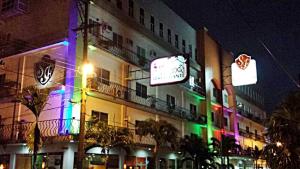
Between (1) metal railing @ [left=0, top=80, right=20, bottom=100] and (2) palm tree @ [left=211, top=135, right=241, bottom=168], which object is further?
(2) palm tree @ [left=211, top=135, right=241, bottom=168]

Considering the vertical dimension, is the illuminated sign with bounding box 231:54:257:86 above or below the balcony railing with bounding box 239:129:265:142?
above

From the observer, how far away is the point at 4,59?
2978 centimetres

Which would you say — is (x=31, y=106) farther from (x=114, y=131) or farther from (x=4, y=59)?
(x=4, y=59)

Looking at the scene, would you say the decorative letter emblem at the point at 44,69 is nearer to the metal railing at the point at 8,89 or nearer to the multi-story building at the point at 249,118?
the metal railing at the point at 8,89

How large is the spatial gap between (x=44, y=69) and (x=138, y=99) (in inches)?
335

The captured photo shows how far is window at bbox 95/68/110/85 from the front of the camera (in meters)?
28.0

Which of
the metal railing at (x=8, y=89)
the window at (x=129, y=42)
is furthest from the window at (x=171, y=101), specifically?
the metal railing at (x=8, y=89)

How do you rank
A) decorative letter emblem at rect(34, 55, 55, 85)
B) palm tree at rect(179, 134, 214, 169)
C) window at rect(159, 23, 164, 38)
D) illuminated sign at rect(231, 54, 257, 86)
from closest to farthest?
decorative letter emblem at rect(34, 55, 55, 85) → palm tree at rect(179, 134, 214, 169) → window at rect(159, 23, 164, 38) → illuminated sign at rect(231, 54, 257, 86)

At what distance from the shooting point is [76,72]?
25.4 metres

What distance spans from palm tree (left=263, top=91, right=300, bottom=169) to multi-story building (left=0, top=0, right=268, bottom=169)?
32.4 ft

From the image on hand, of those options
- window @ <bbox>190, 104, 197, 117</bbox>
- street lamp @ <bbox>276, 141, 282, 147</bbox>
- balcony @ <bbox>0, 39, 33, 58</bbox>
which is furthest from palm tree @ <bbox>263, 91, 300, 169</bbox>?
balcony @ <bbox>0, 39, 33, 58</bbox>

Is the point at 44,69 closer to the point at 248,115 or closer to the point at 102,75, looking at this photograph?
the point at 102,75

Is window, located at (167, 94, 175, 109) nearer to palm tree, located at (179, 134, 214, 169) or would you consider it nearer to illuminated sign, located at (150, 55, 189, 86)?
palm tree, located at (179, 134, 214, 169)

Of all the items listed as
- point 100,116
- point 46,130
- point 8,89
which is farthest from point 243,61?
point 8,89
